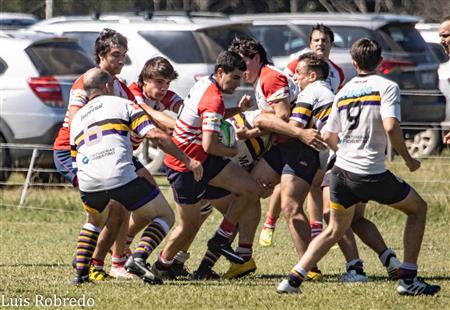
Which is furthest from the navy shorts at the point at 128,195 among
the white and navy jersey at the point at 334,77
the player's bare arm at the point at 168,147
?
the white and navy jersey at the point at 334,77

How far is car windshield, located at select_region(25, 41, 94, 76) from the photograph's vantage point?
1788 centimetres

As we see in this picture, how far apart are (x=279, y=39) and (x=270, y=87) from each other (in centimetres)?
1244

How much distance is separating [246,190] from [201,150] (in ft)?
1.61

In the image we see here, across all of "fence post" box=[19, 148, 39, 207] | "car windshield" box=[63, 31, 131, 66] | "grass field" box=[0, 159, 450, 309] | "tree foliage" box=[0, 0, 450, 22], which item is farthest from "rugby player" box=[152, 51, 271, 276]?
"tree foliage" box=[0, 0, 450, 22]

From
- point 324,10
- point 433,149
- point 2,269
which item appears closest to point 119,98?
point 2,269

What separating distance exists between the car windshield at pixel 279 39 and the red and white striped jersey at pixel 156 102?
37.8 feet

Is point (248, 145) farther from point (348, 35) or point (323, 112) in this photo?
point (348, 35)

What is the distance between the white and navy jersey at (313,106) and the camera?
34.8 ft

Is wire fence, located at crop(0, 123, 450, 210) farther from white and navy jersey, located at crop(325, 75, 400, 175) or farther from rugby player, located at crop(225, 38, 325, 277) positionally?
white and navy jersey, located at crop(325, 75, 400, 175)

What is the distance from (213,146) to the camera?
10.2 m

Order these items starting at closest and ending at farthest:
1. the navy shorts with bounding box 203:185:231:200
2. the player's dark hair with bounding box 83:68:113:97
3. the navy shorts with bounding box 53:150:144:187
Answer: the player's dark hair with bounding box 83:68:113:97 → the navy shorts with bounding box 203:185:231:200 → the navy shorts with bounding box 53:150:144:187

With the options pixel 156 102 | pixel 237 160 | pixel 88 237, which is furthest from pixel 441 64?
pixel 88 237

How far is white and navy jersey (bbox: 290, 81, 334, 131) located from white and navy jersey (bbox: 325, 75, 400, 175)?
99cm

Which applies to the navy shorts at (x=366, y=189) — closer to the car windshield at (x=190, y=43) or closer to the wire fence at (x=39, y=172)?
the wire fence at (x=39, y=172)
